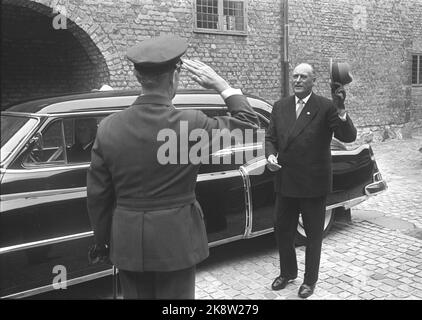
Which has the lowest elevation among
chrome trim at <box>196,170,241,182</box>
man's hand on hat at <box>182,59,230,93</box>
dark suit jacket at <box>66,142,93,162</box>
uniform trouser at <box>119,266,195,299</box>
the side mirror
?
uniform trouser at <box>119,266,195,299</box>

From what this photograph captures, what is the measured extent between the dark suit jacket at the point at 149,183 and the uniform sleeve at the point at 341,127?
166 cm

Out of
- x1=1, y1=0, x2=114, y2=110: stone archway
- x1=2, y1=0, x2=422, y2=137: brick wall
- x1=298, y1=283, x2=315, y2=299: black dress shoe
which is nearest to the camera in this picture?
x1=298, y1=283, x2=315, y2=299: black dress shoe

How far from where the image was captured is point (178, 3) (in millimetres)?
9992

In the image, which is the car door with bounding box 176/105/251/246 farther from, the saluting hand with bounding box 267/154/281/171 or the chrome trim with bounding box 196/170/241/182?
the saluting hand with bounding box 267/154/281/171

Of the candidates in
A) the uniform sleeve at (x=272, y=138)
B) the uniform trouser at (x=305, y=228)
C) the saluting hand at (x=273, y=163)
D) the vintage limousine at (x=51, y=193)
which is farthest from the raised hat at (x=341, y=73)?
the vintage limousine at (x=51, y=193)

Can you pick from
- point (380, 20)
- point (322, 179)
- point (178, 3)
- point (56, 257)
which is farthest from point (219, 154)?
point (380, 20)

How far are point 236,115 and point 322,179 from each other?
1.81m

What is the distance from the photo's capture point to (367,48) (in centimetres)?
1363

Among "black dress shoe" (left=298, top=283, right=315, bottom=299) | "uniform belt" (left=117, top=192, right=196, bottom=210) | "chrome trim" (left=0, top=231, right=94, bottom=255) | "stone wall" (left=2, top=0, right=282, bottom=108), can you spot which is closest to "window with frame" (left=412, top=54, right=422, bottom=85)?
"stone wall" (left=2, top=0, right=282, bottom=108)

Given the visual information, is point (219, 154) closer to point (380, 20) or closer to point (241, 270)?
point (241, 270)

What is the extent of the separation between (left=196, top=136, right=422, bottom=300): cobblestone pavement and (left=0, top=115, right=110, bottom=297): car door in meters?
1.22

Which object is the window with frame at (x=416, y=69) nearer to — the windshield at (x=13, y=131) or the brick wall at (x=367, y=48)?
the brick wall at (x=367, y=48)

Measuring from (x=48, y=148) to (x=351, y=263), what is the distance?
3.20m

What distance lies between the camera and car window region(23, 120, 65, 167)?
3.37 meters
